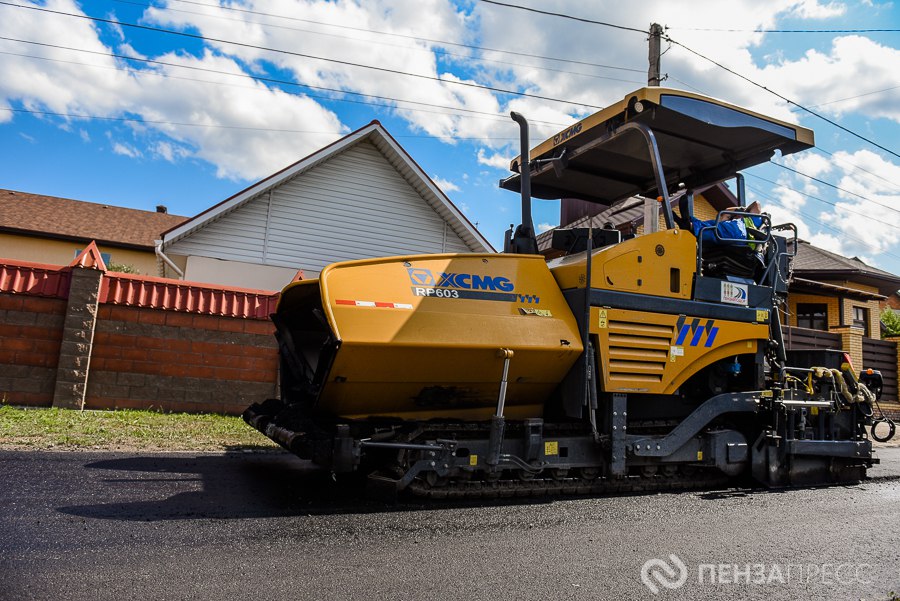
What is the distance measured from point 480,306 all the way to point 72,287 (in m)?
7.06

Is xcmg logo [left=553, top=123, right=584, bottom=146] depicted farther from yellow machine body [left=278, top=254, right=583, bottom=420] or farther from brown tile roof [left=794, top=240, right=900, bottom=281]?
brown tile roof [left=794, top=240, right=900, bottom=281]

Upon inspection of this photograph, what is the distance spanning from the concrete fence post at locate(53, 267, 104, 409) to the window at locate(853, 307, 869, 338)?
23332mm

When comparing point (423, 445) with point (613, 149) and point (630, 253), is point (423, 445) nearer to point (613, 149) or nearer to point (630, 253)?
point (630, 253)

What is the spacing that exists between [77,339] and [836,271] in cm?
2306

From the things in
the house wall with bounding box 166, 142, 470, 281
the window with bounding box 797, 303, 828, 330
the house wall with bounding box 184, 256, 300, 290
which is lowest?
the house wall with bounding box 184, 256, 300, 290

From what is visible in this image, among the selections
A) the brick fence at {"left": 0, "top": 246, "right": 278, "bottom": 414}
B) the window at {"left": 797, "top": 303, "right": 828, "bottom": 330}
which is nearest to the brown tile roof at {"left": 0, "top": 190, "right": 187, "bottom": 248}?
the brick fence at {"left": 0, "top": 246, "right": 278, "bottom": 414}

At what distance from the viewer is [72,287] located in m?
9.25

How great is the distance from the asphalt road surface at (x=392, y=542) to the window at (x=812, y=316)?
1835 centimetres

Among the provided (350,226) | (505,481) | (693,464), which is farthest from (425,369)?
(350,226)

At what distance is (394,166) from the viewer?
1786 centimetres

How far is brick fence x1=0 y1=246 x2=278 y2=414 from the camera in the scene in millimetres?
9070

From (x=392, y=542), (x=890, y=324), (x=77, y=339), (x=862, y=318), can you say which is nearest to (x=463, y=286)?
(x=392, y=542)

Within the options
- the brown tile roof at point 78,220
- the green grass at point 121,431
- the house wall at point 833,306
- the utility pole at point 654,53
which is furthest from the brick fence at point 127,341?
the house wall at point 833,306

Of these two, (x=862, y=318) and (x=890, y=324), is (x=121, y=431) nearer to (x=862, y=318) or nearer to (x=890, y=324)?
(x=862, y=318)
